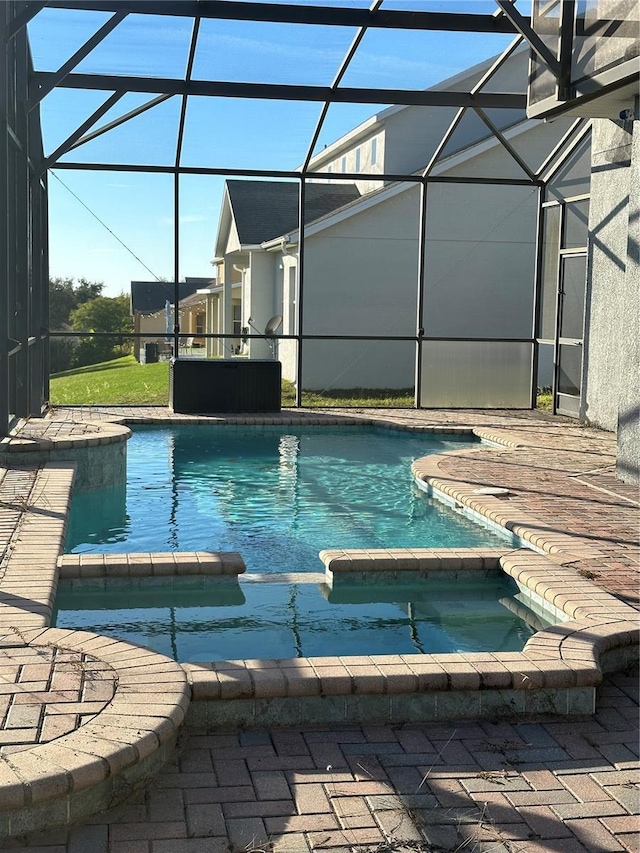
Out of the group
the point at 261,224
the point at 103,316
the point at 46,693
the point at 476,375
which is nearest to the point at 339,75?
the point at 476,375

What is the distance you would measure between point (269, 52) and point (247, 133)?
2258mm

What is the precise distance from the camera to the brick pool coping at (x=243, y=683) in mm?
2564

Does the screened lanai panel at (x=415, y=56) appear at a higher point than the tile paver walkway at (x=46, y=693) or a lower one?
higher

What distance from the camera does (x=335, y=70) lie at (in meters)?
10.9

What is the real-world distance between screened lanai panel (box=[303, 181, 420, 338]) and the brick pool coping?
12969 millimetres

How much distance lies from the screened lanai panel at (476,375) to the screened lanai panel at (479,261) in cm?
393

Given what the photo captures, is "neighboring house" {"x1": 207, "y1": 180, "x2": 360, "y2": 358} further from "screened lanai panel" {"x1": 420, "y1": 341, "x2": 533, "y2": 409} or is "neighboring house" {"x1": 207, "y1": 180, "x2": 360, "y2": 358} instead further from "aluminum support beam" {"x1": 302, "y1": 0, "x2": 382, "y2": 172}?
"aluminum support beam" {"x1": 302, "y1": 0, "x2": 382, "y2": 172}

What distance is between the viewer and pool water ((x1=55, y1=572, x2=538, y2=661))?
168 inches

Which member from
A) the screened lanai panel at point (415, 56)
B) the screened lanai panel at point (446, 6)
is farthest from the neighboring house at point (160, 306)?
the screened lanai panel at point (446, 6)

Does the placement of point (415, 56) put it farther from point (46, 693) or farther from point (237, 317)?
point (237, 317)

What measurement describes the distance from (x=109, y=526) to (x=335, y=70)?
658cm

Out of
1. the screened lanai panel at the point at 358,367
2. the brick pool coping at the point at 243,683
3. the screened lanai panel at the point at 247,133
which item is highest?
the screened lanai panel at the point at 247,133

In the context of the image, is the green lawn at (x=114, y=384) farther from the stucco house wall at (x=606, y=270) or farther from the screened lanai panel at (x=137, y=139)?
the stucco house wall at (x=606, y=270)

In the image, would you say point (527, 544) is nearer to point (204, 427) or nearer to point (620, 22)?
point (620, 22)
